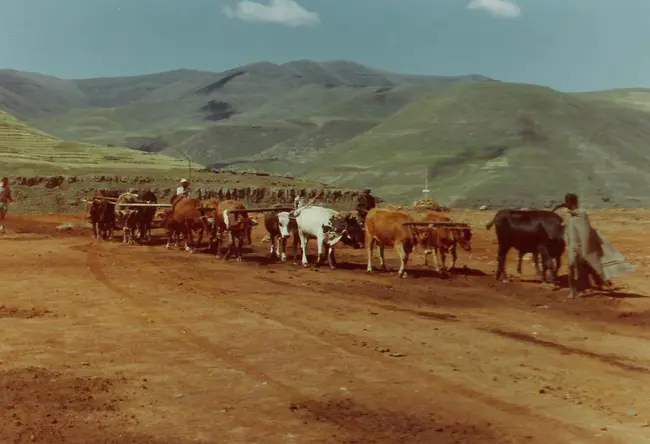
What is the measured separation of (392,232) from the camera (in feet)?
69.1

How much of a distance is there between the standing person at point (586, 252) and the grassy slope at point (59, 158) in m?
51.4

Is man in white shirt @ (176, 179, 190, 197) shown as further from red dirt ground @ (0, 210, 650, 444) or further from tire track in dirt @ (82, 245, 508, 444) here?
tire track in dirt @ (82, 245, 508, 444)

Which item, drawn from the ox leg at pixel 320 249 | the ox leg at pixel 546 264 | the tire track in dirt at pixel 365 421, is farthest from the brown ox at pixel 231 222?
the tire track in dirt at pixel 365 421

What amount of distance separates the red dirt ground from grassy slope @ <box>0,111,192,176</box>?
1766 inches

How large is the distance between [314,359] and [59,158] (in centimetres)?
6621

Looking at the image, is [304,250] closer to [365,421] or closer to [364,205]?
[364,205]

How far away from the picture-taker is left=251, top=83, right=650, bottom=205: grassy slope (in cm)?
8712

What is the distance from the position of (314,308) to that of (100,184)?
149 ft

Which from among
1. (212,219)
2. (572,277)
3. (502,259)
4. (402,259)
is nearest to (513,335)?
(572,277)

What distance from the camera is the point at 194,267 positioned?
854 inches

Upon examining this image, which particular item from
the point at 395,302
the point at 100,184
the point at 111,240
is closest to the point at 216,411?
the point at 395,302

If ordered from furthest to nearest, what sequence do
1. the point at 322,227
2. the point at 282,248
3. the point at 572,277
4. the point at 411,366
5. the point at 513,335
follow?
1. the point at 282,248
2. the point at 322,227
3. the point at 572,277
4. the point at 513,335
5. the point at 411,366

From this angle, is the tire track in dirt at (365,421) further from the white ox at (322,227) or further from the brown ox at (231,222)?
the brown ox at (231,222)

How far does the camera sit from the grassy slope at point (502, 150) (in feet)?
286
